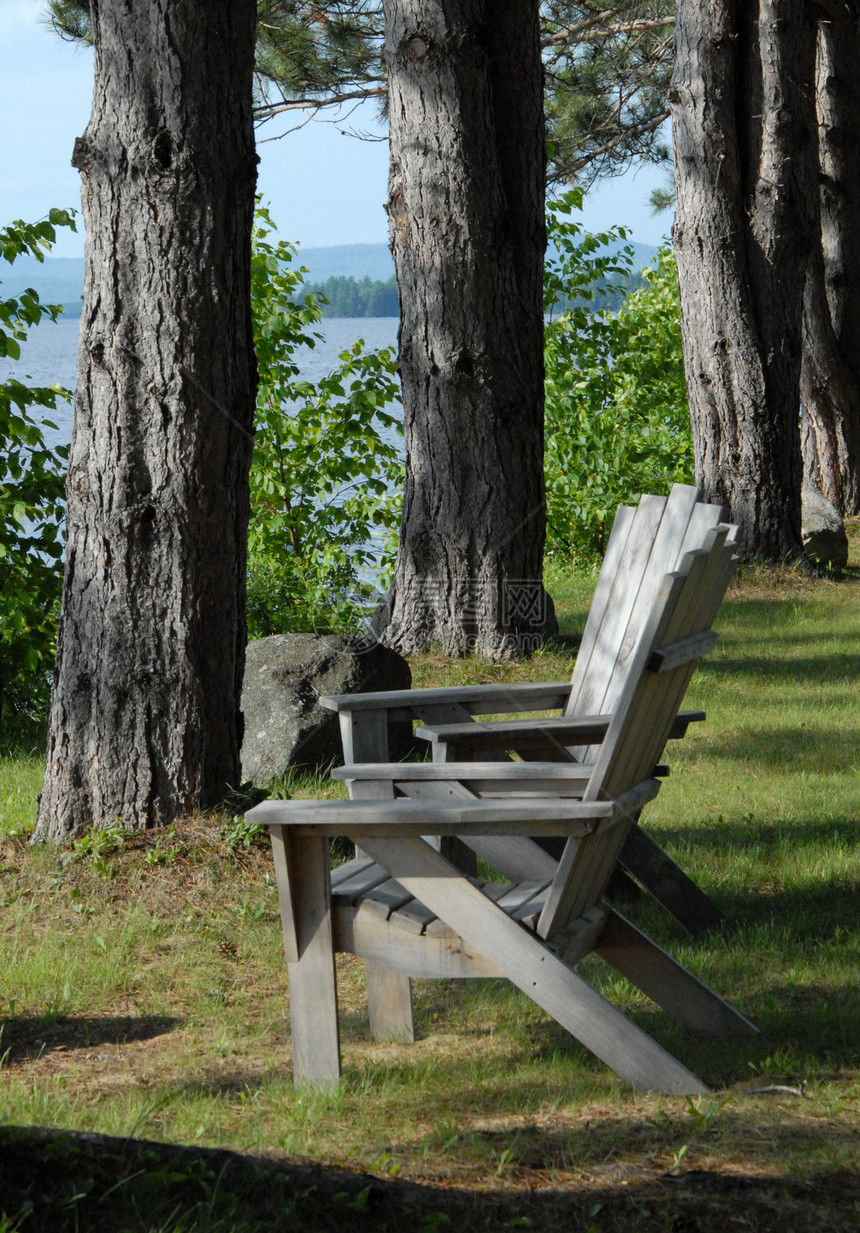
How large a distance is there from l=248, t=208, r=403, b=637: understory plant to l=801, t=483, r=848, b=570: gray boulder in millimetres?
3773

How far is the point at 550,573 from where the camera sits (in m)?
15.9

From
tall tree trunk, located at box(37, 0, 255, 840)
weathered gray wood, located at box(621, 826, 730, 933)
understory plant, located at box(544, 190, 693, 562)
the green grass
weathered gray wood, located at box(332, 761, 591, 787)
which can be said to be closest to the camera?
the green grass

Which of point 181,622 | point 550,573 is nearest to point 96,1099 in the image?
point 181,622

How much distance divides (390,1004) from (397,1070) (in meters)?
0.28

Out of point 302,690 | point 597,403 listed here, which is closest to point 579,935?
point 302,690

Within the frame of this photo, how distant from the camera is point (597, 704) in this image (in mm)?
4016

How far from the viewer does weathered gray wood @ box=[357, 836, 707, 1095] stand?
2.86 m

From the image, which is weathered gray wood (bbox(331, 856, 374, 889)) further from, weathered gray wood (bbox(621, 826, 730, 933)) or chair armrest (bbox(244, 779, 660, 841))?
weathered gray wood (bbox(621, 826, 730, 933))

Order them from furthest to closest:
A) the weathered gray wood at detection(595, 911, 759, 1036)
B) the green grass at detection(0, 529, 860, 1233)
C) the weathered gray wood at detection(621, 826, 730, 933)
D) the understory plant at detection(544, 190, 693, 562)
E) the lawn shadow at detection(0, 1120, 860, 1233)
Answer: the understory plant at detection(544, 190, 693, 562) < the weathered gray wood at detection(621, 826, 730, 933) < the weathered gray wood at detection(595, 911, 759, 1036) < the green grass at detection(0, 529, 860, 1233) < the lawn shadow at detection(0, 1120, 860, 1233)

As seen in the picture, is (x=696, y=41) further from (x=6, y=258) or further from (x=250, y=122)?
(x=250, y=122)

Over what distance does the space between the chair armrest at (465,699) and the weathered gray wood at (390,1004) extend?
2.80 feet

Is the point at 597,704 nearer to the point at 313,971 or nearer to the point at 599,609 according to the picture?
the point at 599,609

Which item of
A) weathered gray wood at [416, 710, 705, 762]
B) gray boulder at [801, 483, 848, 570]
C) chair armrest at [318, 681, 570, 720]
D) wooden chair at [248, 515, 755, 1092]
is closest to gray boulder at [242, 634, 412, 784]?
chair armrest at [318, 681, 570, 720]

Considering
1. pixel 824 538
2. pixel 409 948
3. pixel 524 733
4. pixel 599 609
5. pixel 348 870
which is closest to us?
pixel 409 948
